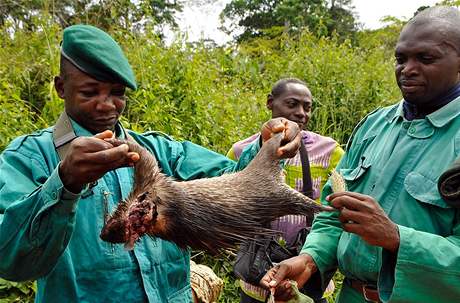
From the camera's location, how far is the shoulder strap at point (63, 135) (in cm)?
232

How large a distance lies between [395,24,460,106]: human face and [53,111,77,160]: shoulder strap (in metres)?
1.45

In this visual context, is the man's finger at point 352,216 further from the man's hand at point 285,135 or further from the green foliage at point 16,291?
the green foliage at point 16,291

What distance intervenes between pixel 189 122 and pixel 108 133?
4064 millimetres

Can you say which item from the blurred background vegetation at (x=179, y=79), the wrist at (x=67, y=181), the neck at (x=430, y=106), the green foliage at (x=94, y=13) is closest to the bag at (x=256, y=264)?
the blurred background vegetation at (x=179, y=79)

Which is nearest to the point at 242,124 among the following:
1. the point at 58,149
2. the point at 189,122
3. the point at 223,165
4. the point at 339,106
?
the point at 189,122

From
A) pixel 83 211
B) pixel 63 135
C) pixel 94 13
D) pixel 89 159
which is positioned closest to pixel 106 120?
pixel 63 135

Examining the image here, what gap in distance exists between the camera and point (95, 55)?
229 cm

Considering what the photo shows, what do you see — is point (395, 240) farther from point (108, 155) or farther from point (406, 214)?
point (108, 155)

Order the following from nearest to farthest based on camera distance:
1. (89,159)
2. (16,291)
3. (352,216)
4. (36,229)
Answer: (89,159) → (36,229) → (352,216) → (16,291)

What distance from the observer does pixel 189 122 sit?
5.97 metres

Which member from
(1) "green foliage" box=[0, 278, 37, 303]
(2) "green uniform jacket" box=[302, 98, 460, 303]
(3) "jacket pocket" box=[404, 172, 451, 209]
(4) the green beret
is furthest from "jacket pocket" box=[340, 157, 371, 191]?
(1) "green foliage" box=[0, 278, 37, 303]

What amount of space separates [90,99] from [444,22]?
5.00 feet

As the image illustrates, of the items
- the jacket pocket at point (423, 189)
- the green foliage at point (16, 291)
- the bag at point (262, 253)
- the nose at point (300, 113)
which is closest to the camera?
the jacket pocket at point (423, 189)

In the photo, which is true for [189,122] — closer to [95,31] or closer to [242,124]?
[242,124]
